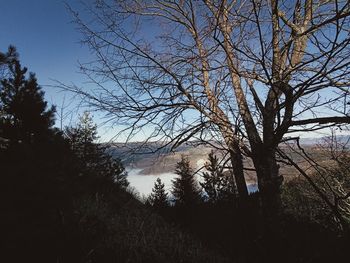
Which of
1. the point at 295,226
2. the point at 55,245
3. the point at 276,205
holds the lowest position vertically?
the point at 295,226

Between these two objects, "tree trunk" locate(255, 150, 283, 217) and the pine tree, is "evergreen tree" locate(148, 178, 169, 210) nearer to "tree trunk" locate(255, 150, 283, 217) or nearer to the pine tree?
the pine tree

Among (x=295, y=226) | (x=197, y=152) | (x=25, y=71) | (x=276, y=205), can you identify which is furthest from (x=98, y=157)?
(x=276, y=205)

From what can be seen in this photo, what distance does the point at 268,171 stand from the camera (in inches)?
156

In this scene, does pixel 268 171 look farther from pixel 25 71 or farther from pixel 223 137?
pixel 25 71

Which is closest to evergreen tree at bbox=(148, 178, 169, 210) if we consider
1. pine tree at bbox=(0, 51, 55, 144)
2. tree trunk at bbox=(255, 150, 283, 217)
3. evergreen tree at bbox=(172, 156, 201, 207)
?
evergreen tree at bbox=(172, 156, 201, 207)

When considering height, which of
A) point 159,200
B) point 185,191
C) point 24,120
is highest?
point 24,120

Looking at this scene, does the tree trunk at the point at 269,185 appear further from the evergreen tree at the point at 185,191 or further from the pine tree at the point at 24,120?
the evergreen tree at the point at 185,191

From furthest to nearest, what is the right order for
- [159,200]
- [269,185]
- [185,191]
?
[159,200]
[185,191]
[269,185]

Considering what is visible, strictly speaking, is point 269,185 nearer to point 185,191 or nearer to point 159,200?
point 185,191

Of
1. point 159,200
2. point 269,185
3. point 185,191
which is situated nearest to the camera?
point 269,185

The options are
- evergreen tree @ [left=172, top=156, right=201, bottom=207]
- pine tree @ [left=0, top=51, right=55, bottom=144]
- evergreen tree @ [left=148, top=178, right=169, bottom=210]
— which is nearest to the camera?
pine tree @ [left=0, top=51, right=55, bottom=144]

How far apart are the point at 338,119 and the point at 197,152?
2.71 meters

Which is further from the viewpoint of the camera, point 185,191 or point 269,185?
point 185,191

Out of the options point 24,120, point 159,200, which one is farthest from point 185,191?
point 24,120
